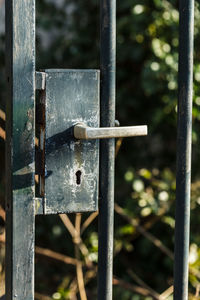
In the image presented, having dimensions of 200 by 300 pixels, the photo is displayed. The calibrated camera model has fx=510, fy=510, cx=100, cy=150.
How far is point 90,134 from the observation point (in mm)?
985

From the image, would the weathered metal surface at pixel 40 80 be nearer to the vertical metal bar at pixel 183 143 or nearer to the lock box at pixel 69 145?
the lock box at pixel 69 145

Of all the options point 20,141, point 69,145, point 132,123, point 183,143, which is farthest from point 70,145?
point 132,123

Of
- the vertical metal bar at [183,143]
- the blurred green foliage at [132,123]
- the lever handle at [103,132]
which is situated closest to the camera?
the lever handle at [103,132]

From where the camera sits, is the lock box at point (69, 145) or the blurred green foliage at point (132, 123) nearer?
the lock box at point (69, 145)

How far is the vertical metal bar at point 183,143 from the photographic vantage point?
1096 mm

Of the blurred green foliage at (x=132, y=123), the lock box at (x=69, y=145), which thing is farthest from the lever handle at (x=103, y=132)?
the blurred green foliage at (x=132, y=123)

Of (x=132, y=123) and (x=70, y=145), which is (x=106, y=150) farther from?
(x=132, y=123)

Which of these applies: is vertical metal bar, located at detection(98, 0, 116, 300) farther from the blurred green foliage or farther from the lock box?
the blurred green foliage

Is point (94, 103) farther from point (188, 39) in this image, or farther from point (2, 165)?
point (2, 165)

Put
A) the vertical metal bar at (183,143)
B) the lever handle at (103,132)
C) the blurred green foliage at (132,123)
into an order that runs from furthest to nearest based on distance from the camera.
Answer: the blurred green foliage at (132,123) < the vertical metal bar at (183,143) < the lever handle at (103,132)

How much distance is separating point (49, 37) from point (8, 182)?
274 cm

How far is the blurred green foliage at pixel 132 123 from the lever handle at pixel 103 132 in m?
1.40

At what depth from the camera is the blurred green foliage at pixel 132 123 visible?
252cm

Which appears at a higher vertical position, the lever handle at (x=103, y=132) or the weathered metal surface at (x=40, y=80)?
the weathered metal surface at (x=40, y=80)
